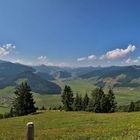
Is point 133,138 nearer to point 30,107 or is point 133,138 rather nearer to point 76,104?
point 30,107

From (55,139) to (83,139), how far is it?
293 centimetres

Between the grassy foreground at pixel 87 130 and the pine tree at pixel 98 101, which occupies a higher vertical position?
the pine tree at pixel 98 101

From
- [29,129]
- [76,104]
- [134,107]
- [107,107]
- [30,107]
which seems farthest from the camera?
[134,107]

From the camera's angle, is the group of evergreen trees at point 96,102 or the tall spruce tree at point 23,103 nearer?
the tall spruce tree at point 23,103

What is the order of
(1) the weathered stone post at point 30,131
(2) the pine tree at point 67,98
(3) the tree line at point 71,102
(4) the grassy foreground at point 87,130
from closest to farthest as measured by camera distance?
(1) the weathered stone post at point 30,131 < (4) the grassy foreground at point 87,130 < (3) the tree line at point 71,102 < (2) the pine tree at point 67,98

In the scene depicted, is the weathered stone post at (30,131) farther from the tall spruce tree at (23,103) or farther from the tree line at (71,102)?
the tall spruce tree at (23,103)

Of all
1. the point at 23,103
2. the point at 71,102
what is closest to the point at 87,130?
the point at 23,103

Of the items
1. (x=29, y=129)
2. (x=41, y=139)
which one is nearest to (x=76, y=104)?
(x=41, y=139)

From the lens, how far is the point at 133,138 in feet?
64.9

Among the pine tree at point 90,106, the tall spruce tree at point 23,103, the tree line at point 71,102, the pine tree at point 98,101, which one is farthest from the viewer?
the pine tree at point 90,106

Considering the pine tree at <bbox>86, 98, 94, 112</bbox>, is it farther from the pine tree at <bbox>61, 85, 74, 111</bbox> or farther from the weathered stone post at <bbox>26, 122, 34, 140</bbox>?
the weathered stone post at <bbox>26, 122, 34, 140</bbox>

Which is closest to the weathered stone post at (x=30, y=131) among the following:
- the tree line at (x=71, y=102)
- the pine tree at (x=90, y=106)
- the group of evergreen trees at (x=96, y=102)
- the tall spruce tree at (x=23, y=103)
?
the tree line at (x=71, y=102)

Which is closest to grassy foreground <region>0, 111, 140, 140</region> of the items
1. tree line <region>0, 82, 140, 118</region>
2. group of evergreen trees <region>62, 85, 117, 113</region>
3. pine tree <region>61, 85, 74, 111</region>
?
tree line <region>0, 82, 140, 118</region>

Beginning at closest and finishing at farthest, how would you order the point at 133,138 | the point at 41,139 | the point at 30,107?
the point at 133,138, the point at 41,139, the point at 30,107
